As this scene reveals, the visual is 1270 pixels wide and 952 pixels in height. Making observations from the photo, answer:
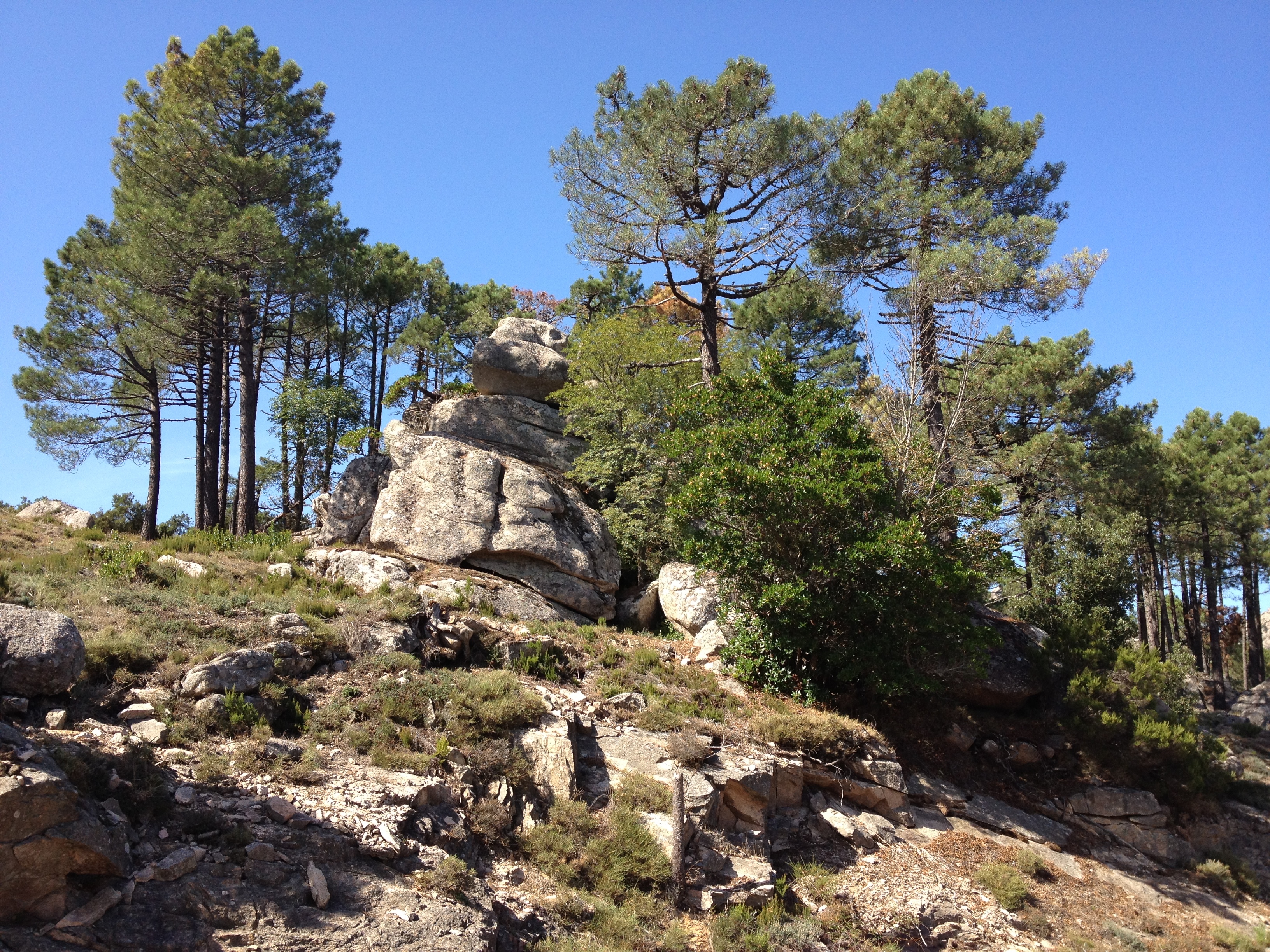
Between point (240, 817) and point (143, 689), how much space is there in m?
2.83

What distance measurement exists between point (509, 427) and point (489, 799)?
15.6 meters

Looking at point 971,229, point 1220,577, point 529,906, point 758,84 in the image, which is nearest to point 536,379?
point 758,84

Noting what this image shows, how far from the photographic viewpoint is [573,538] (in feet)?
64.8

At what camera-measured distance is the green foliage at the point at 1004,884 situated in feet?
40.1

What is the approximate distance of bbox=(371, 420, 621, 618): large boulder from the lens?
18625mm

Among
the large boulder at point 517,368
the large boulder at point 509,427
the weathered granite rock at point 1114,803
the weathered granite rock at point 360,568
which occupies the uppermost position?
the large boulder at point 517,368

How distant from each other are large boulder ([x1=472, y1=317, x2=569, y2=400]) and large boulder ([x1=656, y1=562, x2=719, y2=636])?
29.9 ft

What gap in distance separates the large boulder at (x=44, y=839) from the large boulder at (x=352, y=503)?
1213 centimetres

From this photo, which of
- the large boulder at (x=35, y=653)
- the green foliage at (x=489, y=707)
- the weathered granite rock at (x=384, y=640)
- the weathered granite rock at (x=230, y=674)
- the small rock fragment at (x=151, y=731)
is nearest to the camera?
the large boulder at (x=35, y=653)

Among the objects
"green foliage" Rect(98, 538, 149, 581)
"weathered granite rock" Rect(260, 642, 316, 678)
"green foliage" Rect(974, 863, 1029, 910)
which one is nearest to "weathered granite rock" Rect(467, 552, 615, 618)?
"green foliage" Rect(98, 538, 149, 581)

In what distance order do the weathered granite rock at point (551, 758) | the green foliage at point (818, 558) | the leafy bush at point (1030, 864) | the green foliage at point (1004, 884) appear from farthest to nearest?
the green foliage at point (818, 558)
the leafy bush at point (1030, 864)
the green foliage at point (1004, 884)
the weathered granite rock at point (551, 758)

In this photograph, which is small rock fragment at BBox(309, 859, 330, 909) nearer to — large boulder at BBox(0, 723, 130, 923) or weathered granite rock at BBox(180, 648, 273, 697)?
large boulder at BBox(0, 723, 130, 923)

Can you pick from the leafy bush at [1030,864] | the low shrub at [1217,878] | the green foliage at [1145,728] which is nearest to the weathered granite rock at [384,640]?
the leafy bush at [1030,864]

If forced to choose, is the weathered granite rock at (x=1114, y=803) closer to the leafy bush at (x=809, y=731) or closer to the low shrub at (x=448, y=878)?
the leafy bush at (x=809, y=731)
